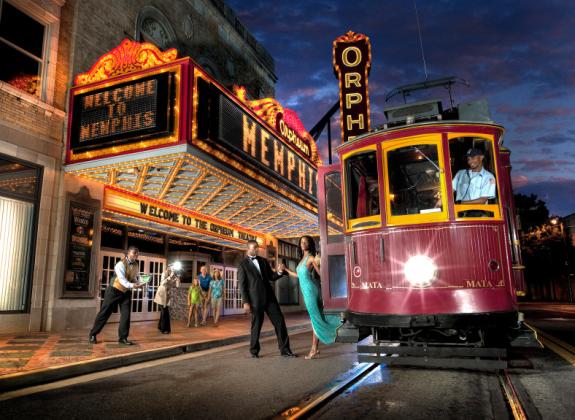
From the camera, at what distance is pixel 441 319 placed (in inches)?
192

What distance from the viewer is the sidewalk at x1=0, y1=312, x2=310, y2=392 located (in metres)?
5.25

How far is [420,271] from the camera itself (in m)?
5.26

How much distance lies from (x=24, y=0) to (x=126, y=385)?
1008 cm

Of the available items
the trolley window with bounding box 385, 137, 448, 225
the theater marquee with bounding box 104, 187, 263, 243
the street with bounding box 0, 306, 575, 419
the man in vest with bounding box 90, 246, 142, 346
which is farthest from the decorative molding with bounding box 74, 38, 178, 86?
the street with bounding box 0, 306, 575, 419

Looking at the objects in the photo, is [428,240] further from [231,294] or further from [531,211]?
[531,211]

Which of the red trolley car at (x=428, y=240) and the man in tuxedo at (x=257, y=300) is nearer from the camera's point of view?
the red trolley car at (x=428, y=240)

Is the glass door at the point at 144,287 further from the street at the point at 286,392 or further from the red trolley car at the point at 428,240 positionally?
the red trolley car at the point at 428,240

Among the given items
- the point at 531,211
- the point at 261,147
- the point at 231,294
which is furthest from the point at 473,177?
the point at 531,211

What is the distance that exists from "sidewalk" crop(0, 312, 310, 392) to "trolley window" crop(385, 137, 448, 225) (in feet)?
14.5

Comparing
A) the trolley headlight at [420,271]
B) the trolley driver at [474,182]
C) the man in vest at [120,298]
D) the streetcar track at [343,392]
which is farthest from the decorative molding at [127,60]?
the streetcar track at [343,392]

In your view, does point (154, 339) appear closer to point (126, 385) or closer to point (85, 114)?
point (126, 385)

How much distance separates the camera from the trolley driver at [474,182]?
547 cm

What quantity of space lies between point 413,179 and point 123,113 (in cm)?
743

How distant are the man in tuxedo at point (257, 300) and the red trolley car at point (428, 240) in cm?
141
